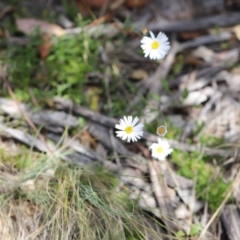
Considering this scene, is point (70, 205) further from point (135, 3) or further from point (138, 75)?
point (135, 3)

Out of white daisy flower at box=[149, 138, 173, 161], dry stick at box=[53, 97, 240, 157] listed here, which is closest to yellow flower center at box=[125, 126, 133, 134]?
white daisy flower at box=[149, 138, 173, 161]

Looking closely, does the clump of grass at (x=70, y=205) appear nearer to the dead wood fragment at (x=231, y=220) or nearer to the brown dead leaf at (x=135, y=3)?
the dead wood fragment at (x=231, y=220)

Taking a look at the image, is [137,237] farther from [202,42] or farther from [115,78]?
[202,42]

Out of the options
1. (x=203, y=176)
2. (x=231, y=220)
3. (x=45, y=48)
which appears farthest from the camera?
(x=45, y=48)

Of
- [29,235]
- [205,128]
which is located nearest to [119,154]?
[205,128]

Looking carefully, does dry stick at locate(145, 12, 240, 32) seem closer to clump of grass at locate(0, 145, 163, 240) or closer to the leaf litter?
the leaf litter

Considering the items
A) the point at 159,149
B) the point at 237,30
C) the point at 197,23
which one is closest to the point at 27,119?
the point at 159,149
